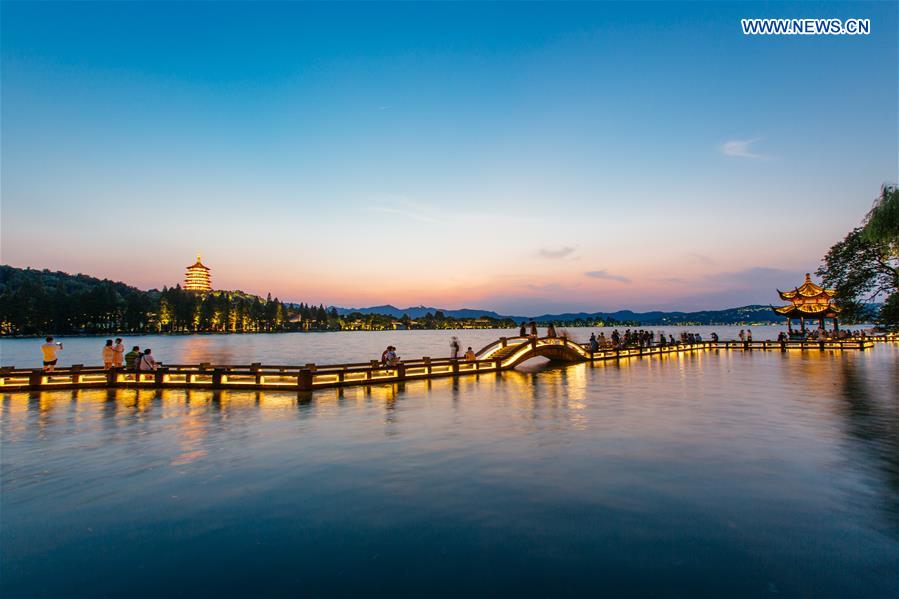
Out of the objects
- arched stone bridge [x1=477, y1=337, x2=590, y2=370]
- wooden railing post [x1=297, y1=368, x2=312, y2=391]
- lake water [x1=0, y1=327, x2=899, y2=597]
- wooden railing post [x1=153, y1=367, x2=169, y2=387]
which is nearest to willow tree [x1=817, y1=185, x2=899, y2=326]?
lake water [x1=0, y1=327, x2=899, y2=597]

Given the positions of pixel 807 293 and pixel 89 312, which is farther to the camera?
pixel 89 312

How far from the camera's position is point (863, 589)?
5688 mm

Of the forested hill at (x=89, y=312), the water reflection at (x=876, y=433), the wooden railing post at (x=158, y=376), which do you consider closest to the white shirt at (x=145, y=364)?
the wooden railing post at (x=158, y=376)

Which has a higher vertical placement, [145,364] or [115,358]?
[115,358]

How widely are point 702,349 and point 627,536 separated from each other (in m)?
58.2

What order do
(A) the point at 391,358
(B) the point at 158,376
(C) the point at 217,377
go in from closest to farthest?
1. (C) the point at 217,377
2. (B) the point at 158,376
3. (A) the point at 391,358

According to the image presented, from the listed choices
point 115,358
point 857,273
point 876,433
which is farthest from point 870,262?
point 115,358

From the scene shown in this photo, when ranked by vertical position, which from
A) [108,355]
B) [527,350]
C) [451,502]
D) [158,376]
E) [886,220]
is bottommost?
[451,502]

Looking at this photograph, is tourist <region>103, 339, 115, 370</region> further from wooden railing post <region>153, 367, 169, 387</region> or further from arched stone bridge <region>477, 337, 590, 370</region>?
arched stone bridge <region>477, 337, 590, 370</region>

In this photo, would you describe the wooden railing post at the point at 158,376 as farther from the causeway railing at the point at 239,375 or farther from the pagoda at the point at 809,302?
the pagoda at the point at 809,302

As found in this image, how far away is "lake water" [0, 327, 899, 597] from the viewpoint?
19.8 feet

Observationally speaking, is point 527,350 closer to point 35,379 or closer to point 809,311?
point 35,379

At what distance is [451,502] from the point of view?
8523 millimetres

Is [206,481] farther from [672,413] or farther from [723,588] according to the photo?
[672,413]
